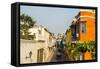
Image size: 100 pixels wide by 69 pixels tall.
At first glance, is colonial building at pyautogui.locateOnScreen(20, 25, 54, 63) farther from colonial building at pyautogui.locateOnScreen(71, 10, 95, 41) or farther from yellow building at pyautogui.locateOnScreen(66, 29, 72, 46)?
colonial building at pyautogui.locateOnScreen(71, 10, 95, 41)

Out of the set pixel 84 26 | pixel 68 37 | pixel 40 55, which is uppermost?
pixel 84 26

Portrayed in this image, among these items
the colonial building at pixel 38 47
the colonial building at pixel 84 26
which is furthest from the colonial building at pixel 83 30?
the colonial building at pixel 38 47

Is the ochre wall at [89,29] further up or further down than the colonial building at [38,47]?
further up

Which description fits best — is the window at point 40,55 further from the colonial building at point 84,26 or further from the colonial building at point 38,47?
the colonial building at point 84,26

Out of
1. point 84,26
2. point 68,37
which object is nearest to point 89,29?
point 84,26

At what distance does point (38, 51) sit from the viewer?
119 inches

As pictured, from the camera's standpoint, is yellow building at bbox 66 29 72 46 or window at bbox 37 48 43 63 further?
yellow building at bbox 66 29 72 46

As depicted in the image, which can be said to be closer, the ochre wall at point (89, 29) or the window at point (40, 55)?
the window at point (40, 55)

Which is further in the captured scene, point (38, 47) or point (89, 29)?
point (89, 29)

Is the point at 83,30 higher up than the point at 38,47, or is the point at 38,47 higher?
the point at 83,30

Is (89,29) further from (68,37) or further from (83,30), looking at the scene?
(68,37)

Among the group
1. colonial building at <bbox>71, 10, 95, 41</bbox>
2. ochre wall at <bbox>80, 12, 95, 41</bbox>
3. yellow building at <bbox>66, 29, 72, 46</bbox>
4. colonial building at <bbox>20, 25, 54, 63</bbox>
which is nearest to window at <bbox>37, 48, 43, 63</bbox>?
colonial building at <bbox>20, 25, 54, 63</bbox>
